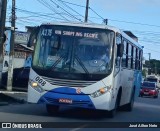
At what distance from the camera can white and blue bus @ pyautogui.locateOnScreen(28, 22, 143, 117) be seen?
15.7m

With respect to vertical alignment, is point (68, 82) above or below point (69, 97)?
above

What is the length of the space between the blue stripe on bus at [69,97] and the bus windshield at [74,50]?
604mm

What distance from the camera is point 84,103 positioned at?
614 inches

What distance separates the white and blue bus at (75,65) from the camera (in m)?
15.7

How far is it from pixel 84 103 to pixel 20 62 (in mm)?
34544

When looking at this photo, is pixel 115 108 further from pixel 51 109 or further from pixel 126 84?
pixel 126 84

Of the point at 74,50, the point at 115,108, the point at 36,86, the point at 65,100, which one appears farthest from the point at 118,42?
the point at 36,86

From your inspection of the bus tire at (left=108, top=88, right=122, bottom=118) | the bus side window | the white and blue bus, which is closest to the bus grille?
the white and blue bus

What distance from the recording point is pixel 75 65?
1581 centimetres

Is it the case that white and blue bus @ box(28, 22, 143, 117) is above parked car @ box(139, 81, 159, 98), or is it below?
above

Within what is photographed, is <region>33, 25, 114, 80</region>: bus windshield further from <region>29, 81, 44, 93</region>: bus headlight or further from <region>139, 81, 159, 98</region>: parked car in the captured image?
<region>139, 81, 159, 98</region>: parked car

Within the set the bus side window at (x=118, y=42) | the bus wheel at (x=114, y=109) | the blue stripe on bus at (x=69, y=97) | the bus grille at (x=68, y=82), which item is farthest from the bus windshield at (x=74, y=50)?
the bus wheel at (x=114, y=109)

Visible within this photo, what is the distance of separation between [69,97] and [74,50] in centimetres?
152

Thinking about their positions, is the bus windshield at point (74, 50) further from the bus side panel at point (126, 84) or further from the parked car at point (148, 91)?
the parked car at point (148, 91)
